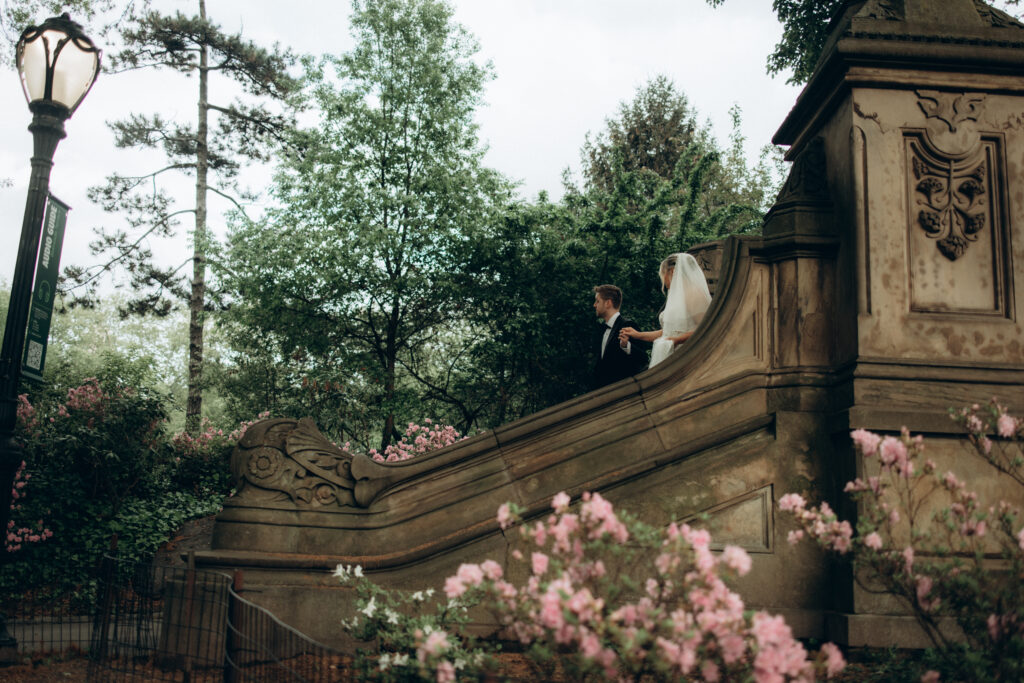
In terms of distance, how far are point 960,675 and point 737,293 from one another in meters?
2.82

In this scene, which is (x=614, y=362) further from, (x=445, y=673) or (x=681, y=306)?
(x=445, y=673)

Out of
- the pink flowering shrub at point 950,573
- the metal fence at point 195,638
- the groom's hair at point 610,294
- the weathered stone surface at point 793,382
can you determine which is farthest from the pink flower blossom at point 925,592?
the groom's hair at point 610,294

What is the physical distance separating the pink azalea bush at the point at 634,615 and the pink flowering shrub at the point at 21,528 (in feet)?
25.5

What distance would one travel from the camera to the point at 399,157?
1822 centimetres

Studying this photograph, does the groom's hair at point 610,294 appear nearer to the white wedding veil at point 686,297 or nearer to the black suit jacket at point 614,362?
the black suit jacket at point 614,362

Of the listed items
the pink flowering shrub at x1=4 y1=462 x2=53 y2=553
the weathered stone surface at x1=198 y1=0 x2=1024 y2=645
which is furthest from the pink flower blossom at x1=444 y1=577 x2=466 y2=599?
the pink flowering shrub at x1=4 y1=462 x2=53 y2=553

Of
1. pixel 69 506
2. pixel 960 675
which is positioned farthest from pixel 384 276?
pixel 960 675

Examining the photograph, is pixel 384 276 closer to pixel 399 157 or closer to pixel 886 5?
pixel 399 157

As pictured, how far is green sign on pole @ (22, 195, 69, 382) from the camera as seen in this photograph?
5633mm

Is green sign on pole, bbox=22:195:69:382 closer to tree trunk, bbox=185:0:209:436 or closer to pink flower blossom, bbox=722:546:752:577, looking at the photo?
pink flower blossom, bbox=722:546:752:577

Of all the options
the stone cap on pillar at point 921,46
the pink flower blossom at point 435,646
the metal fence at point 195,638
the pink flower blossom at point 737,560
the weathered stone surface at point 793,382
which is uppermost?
the stone cap on pillar at point 921,46

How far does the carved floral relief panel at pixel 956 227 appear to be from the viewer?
5.04 metres

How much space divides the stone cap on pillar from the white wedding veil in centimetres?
193

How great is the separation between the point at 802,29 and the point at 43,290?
1604cm
